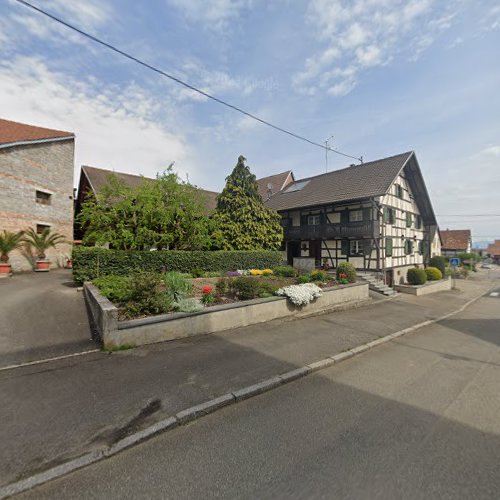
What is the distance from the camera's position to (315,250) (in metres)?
19.9

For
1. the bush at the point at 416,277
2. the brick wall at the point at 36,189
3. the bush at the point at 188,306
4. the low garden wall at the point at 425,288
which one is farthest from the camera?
the bush at the point at 416,277

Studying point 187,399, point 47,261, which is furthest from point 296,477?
point 47,261

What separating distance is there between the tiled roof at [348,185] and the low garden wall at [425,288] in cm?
625

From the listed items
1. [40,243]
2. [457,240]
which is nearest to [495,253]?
[457,240]

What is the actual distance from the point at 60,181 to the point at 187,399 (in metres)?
21.2

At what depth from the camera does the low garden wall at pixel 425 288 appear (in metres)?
16.0

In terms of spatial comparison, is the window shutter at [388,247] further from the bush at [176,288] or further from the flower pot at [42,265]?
the flower pot at [42,265]

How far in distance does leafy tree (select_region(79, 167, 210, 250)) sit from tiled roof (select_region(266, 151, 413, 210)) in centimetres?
1003

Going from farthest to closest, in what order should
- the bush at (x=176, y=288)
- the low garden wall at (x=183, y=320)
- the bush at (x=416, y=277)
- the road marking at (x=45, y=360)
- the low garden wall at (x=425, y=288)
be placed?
the bush at (x=416, y=277), the low garden wall at (x=425, y=288), the bush at (x=176, y=288), the low garden wall at (x=183, y=320), the road marking at (x=45, y=360)

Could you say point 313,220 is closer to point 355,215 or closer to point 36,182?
point 355,215

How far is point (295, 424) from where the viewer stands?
3.23 meters

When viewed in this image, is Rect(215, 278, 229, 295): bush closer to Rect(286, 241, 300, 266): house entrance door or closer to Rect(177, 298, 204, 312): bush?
Rect(177, 298, 204, 312): bush

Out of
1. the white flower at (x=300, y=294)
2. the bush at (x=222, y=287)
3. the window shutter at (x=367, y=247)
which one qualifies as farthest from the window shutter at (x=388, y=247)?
the bush at (x=222, y=287)

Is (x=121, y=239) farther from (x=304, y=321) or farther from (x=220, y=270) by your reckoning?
(x=304, y=321)
